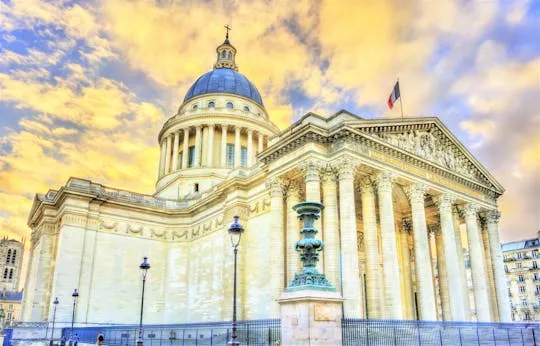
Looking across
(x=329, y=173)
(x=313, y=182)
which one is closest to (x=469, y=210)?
(x=329, y=173)

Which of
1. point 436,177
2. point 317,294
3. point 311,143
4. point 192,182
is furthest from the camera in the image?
point 192,182

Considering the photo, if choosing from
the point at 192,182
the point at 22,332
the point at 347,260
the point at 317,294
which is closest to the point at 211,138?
the point at 192,182

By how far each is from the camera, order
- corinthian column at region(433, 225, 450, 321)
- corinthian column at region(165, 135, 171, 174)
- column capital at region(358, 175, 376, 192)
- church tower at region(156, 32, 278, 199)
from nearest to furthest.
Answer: column capital at region(358, 175, 376, 192) → corinthian column at region(433, 225, 450, 321) → church tower at region(156, 32, 278, 199) → corinthian column at region(165, 135, 171, 174)

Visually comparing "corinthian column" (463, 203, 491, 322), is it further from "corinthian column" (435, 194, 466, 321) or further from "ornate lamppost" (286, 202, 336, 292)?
"ornate lamppost" (286, 202, 336, 292)

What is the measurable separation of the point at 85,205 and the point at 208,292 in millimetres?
13089

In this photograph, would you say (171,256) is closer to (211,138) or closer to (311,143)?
(211,138)

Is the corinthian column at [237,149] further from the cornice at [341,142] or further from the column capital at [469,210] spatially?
the column capital at [469,210]

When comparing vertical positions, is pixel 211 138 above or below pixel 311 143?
above

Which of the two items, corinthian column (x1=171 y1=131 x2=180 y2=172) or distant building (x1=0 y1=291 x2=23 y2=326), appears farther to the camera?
distant building (x1=0 y1=291 x2=23 y2=326)

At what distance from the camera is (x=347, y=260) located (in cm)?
2641

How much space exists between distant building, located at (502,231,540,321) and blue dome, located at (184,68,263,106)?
158ft

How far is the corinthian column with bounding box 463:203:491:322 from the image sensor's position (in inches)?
1308

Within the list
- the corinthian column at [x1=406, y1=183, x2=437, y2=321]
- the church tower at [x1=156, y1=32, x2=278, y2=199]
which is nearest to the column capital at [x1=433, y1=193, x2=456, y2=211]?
the corinthian column at [x1=406, y1=183, x2=437, y2=321]

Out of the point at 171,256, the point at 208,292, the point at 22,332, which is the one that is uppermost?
the point at 171,256
